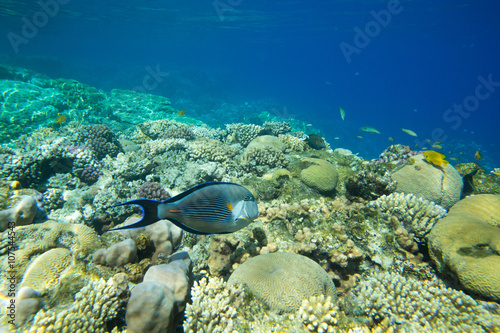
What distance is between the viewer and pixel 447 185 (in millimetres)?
5242

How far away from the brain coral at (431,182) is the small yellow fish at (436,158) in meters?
0.11

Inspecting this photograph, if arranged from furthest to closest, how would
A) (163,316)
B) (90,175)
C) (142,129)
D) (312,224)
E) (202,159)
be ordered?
(142,129) → (202,159) → (90,175) → (312,224) → (163,316)

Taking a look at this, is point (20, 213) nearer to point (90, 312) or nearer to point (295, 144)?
point (90, 312)

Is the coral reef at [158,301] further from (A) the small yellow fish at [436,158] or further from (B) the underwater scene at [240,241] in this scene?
(A) the small yellow fish at [436,158]

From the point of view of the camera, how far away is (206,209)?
1713 mm

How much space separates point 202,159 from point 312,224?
4.28 metres

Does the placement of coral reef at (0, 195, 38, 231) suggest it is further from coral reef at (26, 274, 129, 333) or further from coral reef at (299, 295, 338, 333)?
coral reef at (299, 295, 338, 333)

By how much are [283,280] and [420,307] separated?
174cm

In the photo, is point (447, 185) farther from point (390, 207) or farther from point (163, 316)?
point (163, 316)

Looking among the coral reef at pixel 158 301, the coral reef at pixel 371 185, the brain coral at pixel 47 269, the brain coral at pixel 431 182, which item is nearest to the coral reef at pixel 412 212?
the coral reef at pixel 371 185

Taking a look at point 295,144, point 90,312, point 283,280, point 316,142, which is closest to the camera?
point 90,312

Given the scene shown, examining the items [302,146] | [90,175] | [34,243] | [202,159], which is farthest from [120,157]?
[302,146]

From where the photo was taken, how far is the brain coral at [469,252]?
2.79 metres

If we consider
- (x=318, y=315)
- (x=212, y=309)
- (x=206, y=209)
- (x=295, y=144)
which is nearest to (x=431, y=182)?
(x=295, y=144)
